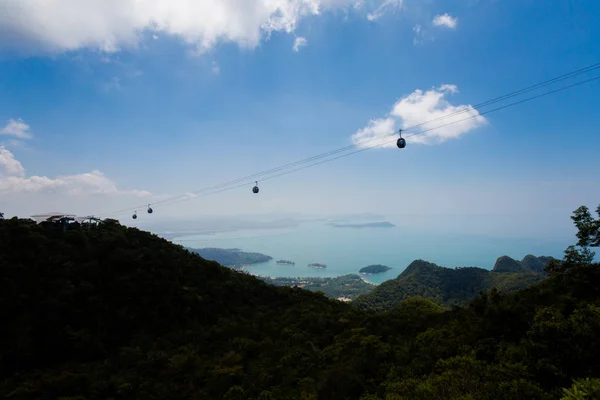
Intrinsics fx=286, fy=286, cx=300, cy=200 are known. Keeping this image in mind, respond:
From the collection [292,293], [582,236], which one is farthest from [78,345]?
[582,236]

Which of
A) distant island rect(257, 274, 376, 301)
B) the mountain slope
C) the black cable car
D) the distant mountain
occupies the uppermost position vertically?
the black cable car

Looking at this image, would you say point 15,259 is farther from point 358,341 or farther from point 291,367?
point 358,341

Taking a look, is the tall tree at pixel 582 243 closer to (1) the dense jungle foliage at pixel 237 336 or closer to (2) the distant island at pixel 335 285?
(1) the dense jungle foliage at pixel 237 336

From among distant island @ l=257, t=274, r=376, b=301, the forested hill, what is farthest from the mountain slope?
distant island @ l=257, t=274, r=376, b=301

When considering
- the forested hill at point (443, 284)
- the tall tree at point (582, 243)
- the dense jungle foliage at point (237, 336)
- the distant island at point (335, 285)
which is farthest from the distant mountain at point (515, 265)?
the dense jungle foliage at point (237, 336)

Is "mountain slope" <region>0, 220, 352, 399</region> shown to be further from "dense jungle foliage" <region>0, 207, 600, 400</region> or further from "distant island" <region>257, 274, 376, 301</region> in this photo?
"distant island" <region>257, 274, 376, 301</region>

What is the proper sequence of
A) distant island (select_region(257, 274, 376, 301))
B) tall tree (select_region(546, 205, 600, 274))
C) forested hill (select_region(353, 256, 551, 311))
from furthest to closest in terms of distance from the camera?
distant island (select_region(257, 274, 376, 301)), forested hill (select_region(353, 256, 551, 311)), tall tree (select_region(546, 205, 600, 274))

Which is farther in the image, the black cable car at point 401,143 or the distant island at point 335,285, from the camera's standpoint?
the distant island at point 335,285
